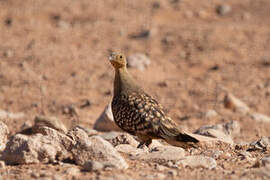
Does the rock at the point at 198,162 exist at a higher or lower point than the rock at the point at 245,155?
higher

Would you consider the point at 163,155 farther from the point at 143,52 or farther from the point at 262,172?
the point at 143,52

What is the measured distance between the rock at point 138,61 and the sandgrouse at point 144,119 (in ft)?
18.6

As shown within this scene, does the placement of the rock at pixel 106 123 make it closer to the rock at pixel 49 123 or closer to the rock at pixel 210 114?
the rock at pixel 49 123

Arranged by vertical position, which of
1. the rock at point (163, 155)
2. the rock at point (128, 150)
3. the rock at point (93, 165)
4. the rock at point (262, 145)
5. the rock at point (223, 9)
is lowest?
the rock at point (262, 145)

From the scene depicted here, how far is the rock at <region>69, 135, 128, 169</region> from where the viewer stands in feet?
16.3

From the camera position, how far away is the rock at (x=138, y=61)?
40.8ft

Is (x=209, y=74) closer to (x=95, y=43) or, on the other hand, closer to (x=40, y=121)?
(x=95, y=43)

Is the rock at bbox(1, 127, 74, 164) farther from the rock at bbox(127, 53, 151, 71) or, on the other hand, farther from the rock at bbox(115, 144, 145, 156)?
the rock at bbox(127, 53, 151, 71)

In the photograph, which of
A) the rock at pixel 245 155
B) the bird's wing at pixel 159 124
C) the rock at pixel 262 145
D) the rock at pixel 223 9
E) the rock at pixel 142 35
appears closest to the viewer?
the rock at pixel 245 155

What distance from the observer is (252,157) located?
5.77 m

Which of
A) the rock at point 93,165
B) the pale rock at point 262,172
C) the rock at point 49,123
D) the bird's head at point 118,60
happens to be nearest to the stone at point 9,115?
the rock at point 49,123

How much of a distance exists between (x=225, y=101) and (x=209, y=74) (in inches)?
66.7

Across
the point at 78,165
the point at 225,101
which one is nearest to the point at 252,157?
the point at 78,165

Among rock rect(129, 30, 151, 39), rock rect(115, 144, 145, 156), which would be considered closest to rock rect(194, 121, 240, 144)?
rock rect(115, 144, 145, 156)
